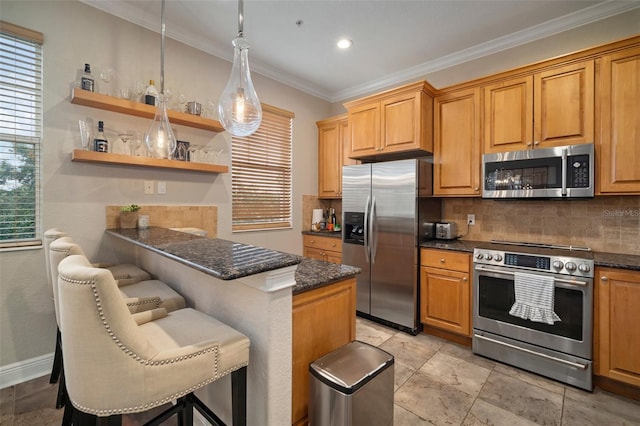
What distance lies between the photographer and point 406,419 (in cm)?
176

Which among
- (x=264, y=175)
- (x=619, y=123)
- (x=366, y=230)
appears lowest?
(x=366, y=230)

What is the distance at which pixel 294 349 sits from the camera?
1.37 m

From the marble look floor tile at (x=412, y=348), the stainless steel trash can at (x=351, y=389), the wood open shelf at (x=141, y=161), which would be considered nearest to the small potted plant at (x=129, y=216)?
the wood open shelf at (x=141, y=161)

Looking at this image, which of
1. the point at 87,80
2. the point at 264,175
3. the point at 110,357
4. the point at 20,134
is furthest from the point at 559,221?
the point at 20,134

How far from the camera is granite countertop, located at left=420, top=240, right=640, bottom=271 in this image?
194cm

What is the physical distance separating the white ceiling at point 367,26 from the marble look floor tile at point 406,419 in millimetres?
3025

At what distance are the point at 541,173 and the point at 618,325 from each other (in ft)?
3.95

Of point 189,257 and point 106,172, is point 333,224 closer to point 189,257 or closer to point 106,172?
point 106,172

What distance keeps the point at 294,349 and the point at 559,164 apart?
8.22ft

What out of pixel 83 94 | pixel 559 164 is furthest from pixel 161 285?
pixel 559 164

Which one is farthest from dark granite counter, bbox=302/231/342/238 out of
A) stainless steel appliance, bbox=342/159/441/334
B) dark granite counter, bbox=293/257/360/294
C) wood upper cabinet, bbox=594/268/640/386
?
wood upper cabinet, bbox=594/268/640/386

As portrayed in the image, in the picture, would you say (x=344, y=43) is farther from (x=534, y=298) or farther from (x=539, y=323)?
(x=539, y=323)

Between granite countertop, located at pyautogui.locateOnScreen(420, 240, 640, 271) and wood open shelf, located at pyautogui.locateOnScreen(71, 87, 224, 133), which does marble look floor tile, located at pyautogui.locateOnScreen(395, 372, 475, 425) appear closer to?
granite countertop, located at pyautogui.locateOnScreen(420, 240, 640, 271)

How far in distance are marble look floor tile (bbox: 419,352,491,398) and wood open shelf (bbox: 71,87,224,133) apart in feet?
9.49
